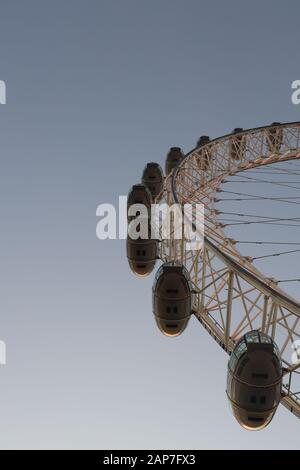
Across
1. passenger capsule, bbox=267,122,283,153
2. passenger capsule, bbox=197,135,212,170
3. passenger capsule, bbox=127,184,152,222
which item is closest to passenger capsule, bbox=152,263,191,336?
passenger capsule, bbox=127,184,152,222

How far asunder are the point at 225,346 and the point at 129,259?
779cm

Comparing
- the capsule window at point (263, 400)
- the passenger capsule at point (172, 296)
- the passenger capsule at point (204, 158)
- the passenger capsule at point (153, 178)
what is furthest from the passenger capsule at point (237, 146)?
the capsule window at point (263, 400)

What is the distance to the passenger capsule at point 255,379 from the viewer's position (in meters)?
9.37

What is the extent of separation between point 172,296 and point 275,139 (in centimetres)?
2010

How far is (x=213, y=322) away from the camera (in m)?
13.5

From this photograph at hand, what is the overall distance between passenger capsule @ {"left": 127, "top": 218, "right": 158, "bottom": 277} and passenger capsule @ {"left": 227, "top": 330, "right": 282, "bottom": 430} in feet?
30.1

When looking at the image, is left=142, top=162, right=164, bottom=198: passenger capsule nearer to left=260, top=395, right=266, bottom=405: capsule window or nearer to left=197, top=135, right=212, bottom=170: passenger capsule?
left=197, top=135, right=212, bottom=170: passenger capsule

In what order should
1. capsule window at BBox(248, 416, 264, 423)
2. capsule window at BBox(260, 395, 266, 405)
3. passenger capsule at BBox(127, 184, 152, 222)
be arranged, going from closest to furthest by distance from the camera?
capsule window at BBox(260, 395, 266, 405) < capsule window at BBox(248, 416, 264, 423) < passenger capsule at BBox(127, 184, 152, 222)

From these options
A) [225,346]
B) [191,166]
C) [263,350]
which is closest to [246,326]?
[225,346]

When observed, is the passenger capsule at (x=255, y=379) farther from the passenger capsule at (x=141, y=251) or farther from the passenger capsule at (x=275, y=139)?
the passenger capsule at (x=275, y=139)

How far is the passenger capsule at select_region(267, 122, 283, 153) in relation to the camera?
Result: 28.5 meters

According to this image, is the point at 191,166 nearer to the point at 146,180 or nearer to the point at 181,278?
the point at 146,180

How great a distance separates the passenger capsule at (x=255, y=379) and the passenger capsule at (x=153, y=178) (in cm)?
1775

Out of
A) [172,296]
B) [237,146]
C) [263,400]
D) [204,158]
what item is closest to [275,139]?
[237,146]
